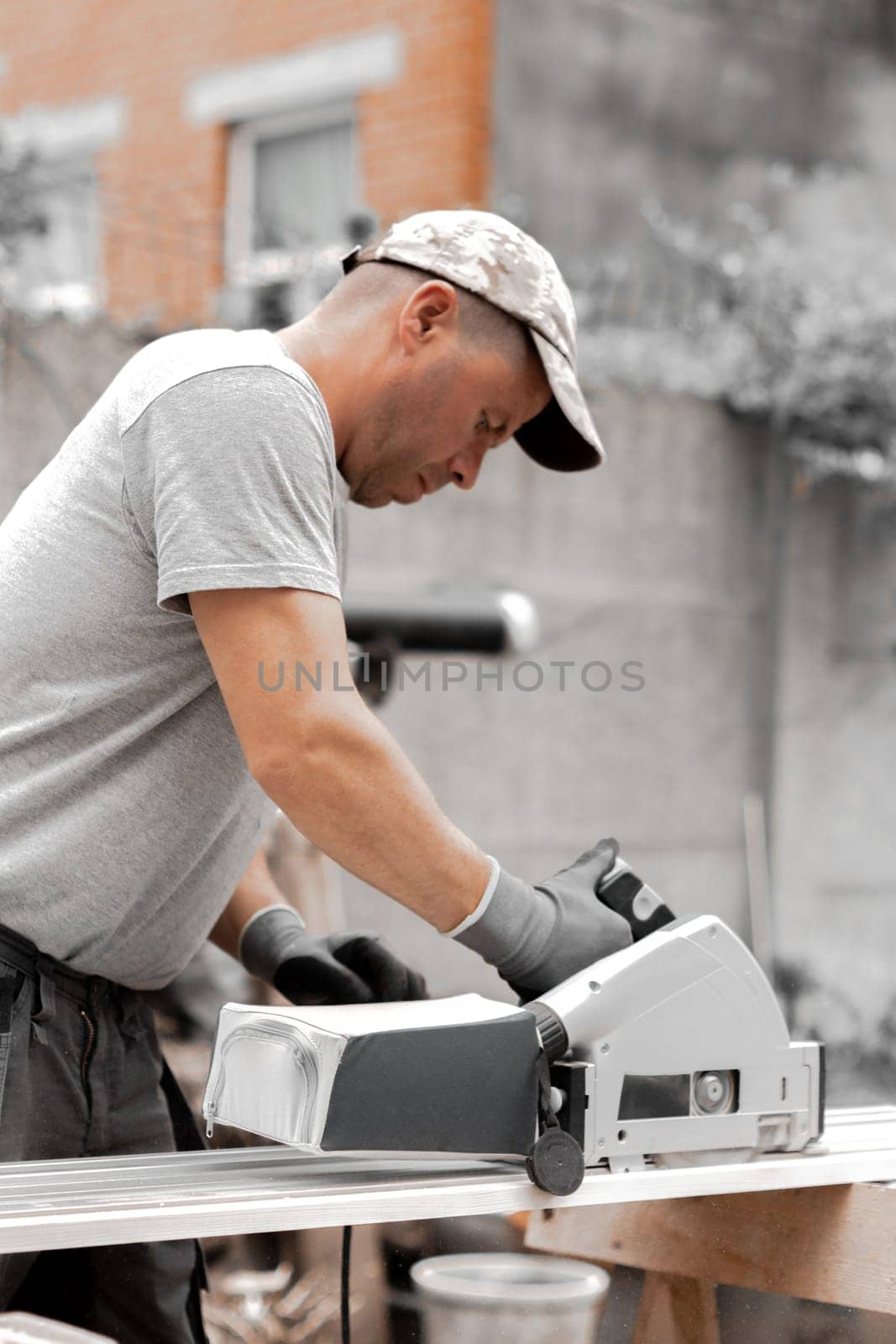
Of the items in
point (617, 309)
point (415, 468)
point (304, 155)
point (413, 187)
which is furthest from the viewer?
point (304, 155)

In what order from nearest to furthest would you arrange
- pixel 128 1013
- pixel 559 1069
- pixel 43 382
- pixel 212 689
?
pixel 559 1069 < pixel 212 689 < pixel 128 1013 < pixel 43 382

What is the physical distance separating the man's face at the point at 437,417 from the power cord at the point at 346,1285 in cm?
81

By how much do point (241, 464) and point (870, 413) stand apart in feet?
13.4

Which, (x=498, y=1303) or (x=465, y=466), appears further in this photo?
(x=465, y=466)

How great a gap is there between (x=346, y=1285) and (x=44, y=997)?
45 centimetres

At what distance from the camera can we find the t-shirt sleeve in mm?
1379

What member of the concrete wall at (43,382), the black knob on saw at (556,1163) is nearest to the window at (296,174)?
the concrete wall at (43,382)

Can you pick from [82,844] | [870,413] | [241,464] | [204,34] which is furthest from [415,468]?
[204,34]

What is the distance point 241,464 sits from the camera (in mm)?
1393

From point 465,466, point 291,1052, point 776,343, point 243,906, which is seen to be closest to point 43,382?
point 243,906

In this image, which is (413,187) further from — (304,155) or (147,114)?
(147,114)

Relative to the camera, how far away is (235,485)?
139 centimetres

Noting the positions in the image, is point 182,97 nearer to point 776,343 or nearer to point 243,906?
→ point 776,343

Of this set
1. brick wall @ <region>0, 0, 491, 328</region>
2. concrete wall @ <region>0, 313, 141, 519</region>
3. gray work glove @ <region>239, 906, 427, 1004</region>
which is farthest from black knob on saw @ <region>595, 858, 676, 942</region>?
brick wall @ <region>0, 0, 491, 328</region>
